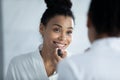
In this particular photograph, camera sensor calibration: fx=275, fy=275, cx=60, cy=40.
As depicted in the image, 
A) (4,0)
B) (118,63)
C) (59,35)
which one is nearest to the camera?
(118,63)

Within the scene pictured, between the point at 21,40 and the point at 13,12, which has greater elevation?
the point at 13,12

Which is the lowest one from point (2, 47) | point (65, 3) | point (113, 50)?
point (2, 47)

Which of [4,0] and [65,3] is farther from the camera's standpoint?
[4,0]

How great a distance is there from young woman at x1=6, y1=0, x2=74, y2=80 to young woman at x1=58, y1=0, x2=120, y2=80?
0.71 meters

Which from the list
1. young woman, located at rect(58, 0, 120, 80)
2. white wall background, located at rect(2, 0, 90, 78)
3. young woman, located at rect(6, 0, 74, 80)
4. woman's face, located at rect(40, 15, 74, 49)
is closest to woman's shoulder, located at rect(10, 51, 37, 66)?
young woman, located at rect(6, 0, 74, 80)

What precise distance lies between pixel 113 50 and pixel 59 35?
751 mm

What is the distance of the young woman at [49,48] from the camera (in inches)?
59.0

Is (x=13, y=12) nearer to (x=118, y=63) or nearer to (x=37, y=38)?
(x=37, y=38)

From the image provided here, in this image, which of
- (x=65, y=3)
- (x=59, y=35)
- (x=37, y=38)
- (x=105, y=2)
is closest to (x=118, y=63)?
(x=105, y=2)

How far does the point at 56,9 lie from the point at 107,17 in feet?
2.63

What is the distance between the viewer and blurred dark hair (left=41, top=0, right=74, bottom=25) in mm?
1532

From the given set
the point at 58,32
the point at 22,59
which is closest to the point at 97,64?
the point at 58,32

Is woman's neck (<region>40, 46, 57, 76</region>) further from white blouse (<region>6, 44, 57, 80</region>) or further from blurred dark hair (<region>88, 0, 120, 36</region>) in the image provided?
blurred dark hair (<region>88, 0, 120, 36</region>)

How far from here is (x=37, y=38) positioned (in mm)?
1909
